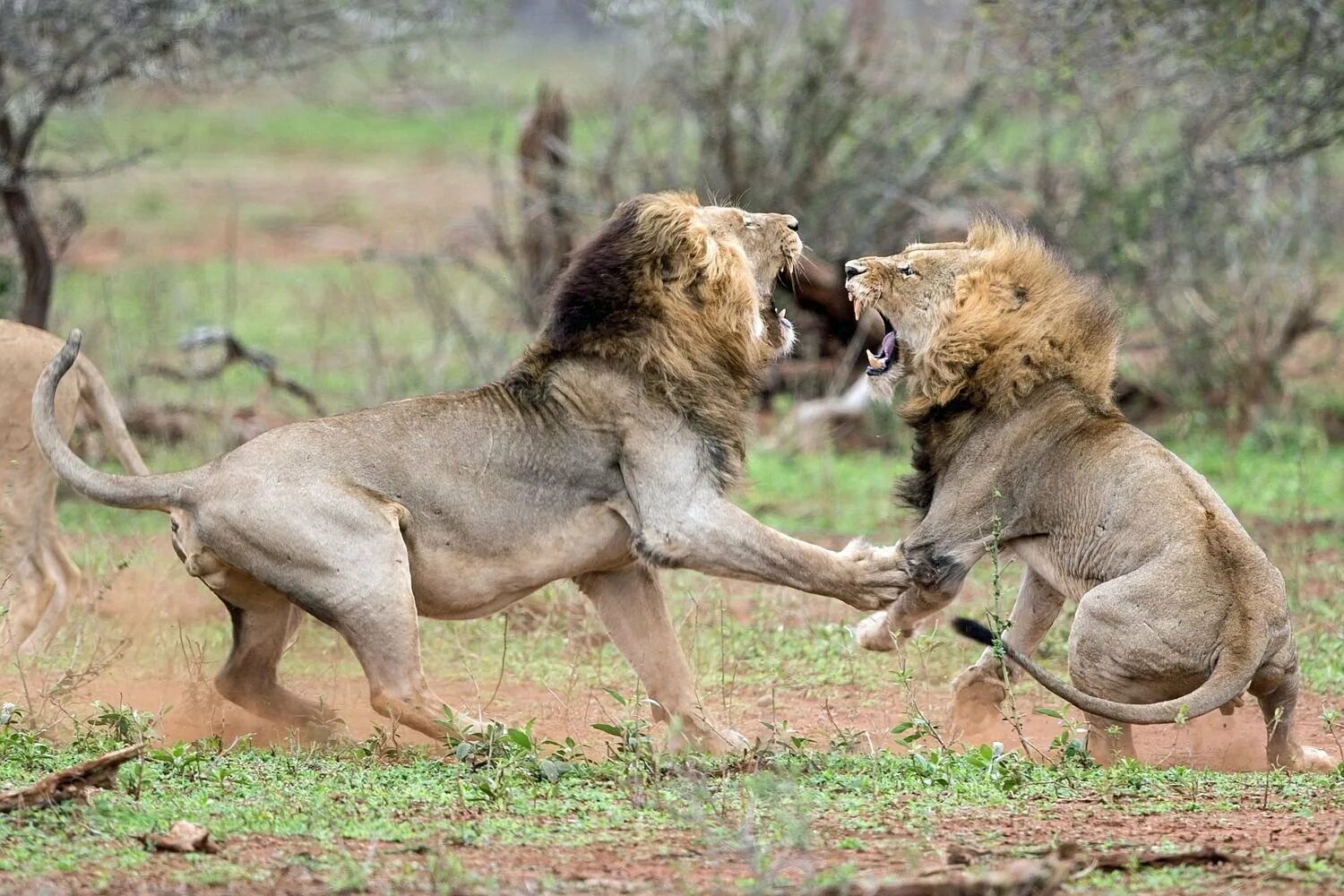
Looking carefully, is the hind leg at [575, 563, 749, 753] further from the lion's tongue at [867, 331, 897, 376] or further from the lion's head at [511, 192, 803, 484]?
the lion's tongue at [867, 331, 897, 376]

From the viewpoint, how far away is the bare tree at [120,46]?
7531mm

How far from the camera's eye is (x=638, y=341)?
441 centimetres

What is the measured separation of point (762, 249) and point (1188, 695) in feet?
5.30

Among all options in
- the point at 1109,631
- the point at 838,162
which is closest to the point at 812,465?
the point at 838,162

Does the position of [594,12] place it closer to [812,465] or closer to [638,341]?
[812,465]

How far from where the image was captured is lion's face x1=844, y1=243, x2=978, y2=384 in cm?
468

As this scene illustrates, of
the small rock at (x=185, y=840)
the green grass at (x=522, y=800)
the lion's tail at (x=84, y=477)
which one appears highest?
the lion's tail at (x=84, y=477)

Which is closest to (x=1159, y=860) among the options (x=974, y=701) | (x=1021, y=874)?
(x=1021, y=874)

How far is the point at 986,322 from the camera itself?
4531 millimetres

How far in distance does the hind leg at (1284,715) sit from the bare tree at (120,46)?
5110 millimetres

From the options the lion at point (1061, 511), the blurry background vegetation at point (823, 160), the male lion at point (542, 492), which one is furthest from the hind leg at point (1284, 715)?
the blurry background vegetation at point (823, 160)

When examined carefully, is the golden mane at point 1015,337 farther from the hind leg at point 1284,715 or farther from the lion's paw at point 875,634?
the hind leg at point 1284,715

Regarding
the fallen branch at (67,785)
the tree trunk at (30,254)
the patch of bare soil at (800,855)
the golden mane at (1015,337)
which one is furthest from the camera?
the tree trunk at (30,254)

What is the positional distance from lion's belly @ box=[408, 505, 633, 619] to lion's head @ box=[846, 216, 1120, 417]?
35.0 inches
